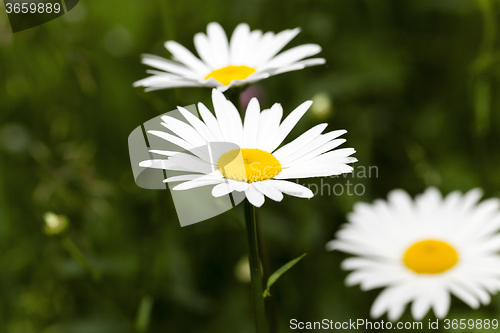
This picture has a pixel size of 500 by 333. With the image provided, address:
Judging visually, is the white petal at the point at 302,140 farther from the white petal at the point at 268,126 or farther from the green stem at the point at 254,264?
the green stem at the point at 254,264

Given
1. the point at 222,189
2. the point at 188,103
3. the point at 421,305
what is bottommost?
the point at 421,305

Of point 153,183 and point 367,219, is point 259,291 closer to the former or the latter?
point 153,183

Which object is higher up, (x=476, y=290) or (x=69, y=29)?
(x=69, y=29)

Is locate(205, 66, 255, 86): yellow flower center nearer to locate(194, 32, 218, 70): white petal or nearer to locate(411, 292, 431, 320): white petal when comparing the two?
locate(194, 32, 218, 70): white petal

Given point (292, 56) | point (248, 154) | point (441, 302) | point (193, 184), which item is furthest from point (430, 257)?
point (193, 184)

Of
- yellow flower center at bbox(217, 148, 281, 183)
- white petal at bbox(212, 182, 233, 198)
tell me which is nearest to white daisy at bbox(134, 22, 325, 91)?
yellow flower center at bbox(217, 148, 281, 183)

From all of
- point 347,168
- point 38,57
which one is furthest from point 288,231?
point 38,57

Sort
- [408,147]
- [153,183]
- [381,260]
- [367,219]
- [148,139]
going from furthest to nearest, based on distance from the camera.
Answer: [408,147]
[367,219]
[381,260]
[153,183]
[148,139]
